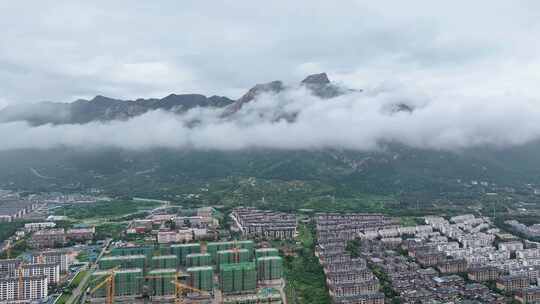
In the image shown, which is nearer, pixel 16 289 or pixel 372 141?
pixel 16 289

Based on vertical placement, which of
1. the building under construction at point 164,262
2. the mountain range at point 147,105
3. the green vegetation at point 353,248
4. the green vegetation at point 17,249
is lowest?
the green vegetation at point 17,249

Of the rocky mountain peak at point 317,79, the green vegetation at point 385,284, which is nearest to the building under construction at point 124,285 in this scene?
the green vegetation at point 385,284

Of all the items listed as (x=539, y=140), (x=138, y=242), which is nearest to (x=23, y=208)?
(x=138, y=242)

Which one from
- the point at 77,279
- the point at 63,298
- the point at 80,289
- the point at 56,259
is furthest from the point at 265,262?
the point at 56,259

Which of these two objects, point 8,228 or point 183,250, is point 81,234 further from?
point 183,250

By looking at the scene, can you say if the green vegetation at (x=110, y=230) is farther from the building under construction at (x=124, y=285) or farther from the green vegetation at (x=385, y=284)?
the green vegetation at (x=385, y=284)

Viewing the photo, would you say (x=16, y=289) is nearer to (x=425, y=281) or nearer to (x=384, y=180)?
(x=425, y=281)
